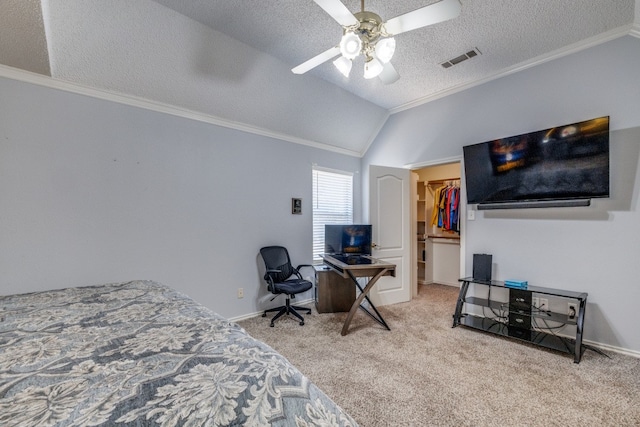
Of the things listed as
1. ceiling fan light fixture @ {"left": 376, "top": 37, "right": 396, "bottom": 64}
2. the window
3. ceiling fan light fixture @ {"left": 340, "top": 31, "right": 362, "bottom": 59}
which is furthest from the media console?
ceiling fan light fixture @ {"left": 340, "top": 31, "right": 362, "bottom": 59}

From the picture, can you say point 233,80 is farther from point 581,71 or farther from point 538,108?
point 581,71

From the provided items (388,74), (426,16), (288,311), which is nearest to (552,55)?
(388,74)

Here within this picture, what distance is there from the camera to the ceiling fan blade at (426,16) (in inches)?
58.5

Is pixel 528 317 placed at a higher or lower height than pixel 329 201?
lower

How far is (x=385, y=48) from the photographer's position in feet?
5.91

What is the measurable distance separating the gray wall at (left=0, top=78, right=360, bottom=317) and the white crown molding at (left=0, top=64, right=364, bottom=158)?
49 millimetres

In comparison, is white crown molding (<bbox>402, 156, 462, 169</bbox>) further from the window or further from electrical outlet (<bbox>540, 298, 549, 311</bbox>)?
electrical outlet (<bbox>540, 298, 549, 311</bbox>)

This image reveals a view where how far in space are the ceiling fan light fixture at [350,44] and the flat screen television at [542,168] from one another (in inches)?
88.0

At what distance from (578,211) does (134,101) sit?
4.66 meters

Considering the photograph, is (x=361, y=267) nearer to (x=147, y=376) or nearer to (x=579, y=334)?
(x=579, y=334)

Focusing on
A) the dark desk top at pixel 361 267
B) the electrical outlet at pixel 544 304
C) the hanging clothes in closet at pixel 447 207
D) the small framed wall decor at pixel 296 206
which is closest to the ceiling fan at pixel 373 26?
the dark desk top at pixel 361 267

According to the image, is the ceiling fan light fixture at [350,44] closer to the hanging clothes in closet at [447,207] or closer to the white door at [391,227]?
the white door at [391,227]

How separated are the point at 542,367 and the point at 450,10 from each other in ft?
9.34

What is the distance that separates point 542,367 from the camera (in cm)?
226
